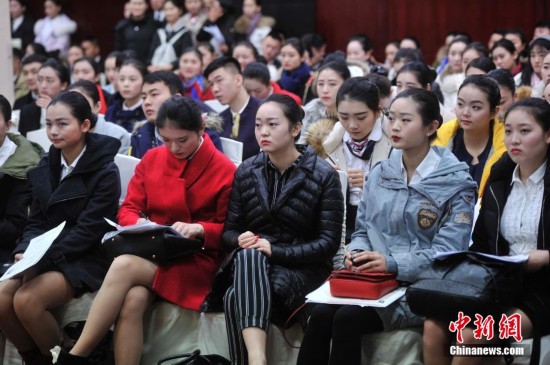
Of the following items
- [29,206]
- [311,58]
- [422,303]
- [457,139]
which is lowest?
[422,303]

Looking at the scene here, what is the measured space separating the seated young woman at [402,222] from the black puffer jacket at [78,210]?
3.87ft

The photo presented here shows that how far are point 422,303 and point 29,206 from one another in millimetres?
2140

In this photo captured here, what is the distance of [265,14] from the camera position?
10.8 metres

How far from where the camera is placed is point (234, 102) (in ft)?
19.1

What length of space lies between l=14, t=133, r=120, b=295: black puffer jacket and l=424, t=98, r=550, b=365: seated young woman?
162cm

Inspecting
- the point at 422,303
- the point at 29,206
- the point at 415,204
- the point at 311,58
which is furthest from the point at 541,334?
the point at 311,58

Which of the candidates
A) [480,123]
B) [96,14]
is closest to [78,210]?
[480,123]

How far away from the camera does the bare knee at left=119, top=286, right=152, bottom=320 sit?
3670 millimetres

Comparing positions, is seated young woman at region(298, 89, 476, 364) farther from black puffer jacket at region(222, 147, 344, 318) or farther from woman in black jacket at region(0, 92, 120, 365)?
woman in black jacket at region(0, 92, 120, 365)

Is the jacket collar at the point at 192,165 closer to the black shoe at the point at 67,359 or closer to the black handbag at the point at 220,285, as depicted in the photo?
the black handbag at the point at 220,285

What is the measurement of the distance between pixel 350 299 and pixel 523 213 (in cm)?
73

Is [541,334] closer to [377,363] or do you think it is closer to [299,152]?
[377,363]

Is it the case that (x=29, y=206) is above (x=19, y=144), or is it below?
below

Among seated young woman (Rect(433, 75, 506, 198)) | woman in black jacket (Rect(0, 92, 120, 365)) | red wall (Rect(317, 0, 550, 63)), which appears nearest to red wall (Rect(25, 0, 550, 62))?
red wall (Rect(317, 0, 550, 63))
